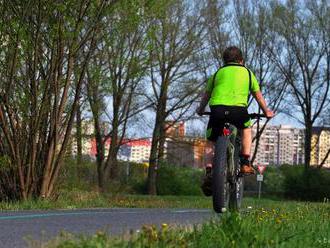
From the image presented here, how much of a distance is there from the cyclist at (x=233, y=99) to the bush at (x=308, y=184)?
37485 millimetres

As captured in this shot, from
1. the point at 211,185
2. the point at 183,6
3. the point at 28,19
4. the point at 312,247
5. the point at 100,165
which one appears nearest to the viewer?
the point at 312,247

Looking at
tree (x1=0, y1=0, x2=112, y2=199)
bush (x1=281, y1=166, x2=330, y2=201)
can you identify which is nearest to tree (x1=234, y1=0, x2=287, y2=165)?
bush (x1=281, y1=166, x2=330, y2=201)

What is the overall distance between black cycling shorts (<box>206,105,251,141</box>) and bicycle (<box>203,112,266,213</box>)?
0.19 feet

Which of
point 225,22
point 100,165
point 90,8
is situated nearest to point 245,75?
point 90,8

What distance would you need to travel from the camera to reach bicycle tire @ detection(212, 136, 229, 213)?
6.37 m

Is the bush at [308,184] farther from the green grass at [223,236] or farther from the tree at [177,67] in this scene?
the green grass at [223,236]

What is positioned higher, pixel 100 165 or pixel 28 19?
pixel 28 19

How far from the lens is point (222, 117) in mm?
6723

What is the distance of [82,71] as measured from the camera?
15781 mm

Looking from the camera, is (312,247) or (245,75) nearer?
(312,247)

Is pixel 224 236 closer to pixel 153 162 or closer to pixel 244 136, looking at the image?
pixel 244 136

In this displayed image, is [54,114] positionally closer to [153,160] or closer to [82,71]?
[82,71]

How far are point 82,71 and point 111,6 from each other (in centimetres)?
184

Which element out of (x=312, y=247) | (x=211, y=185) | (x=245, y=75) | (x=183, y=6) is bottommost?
(x=312, y=247)
